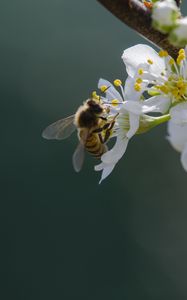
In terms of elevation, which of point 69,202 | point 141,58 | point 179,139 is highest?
→ point 141,58

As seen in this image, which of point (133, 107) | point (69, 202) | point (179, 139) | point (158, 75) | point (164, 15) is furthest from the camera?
point (69, 202)

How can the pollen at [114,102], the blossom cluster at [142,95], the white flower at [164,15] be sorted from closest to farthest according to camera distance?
the white flower at [164,15]
the blossom cluster at [142,95]
the pollen at [114,102]

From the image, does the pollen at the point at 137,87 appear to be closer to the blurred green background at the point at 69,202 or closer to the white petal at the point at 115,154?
the white petal at the point at 115,154

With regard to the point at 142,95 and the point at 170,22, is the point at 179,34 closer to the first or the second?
the point at 170,22

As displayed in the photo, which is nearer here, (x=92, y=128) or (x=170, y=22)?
(x=170, y=22)

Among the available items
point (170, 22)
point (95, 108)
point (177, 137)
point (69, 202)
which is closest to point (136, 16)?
point (170, 22)

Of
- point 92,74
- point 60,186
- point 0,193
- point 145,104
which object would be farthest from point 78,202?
point 145,104

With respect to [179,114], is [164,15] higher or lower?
higher

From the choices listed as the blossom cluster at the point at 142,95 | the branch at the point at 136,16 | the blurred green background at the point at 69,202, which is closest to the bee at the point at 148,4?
the branch at the point at 136,16
